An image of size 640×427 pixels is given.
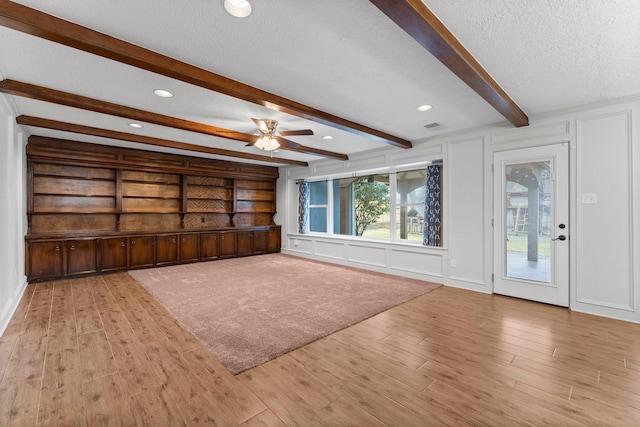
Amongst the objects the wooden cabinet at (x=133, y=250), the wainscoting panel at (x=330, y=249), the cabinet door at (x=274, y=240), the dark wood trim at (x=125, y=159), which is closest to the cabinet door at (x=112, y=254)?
the wooden cabinet at (x=133, y=250)

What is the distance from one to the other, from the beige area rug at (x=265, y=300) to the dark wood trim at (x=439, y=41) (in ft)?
8.26

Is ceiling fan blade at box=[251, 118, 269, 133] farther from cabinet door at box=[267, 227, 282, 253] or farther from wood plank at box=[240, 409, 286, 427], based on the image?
cabinet door at box=[267, 227, 282, 253]

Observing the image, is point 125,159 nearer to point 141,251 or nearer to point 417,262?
point 141,251

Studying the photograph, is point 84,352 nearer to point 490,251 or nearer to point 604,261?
point 490,251

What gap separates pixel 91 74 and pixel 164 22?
1.25 meters

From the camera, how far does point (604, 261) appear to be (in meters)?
3.22

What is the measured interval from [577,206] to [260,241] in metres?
6.27

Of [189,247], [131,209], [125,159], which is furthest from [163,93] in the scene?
[189,247]

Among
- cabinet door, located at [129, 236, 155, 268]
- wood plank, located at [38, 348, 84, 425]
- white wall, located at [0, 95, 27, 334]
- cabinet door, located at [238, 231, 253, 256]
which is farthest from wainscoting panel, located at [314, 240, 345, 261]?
white wall, located at [0, 95, 27, 334]

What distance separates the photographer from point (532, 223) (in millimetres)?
3715

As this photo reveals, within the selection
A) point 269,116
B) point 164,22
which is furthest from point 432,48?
point 269,116

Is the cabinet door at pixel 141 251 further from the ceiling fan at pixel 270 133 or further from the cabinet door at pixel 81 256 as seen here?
the ceiling fan at pixel 270 133

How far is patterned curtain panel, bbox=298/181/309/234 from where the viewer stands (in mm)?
7406

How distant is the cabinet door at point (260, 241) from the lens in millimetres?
7406
